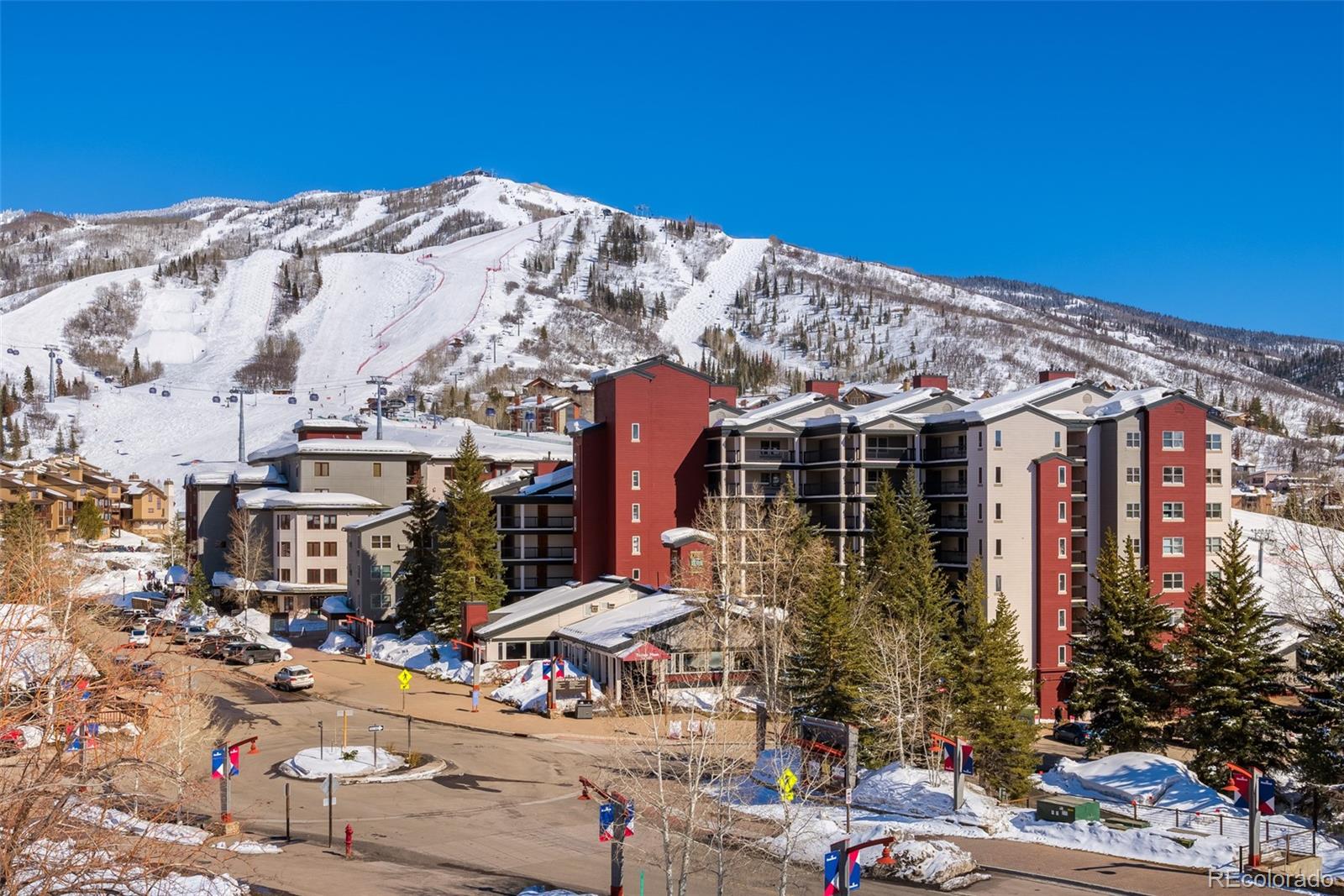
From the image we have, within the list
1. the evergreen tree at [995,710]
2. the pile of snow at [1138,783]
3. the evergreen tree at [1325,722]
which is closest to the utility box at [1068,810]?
the pile of snow at [1138,783]

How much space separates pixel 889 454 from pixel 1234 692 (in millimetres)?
29852

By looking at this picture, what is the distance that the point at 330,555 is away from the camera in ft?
265

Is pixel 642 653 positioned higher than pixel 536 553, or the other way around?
pixel 536 553

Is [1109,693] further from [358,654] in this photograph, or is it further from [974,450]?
[358,654]

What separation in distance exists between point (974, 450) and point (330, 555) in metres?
43.5

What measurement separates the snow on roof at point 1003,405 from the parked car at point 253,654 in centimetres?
3797

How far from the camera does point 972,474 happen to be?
63.1 m

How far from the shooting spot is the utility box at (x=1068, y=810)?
31250 mm

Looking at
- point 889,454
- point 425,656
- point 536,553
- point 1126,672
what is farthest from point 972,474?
point 425,656

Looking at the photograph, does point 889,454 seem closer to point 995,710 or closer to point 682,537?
point 682,537

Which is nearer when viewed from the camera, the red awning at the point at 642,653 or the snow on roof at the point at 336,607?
the red awning at the point at 642,653

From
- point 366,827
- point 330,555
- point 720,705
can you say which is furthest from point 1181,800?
point 330,555

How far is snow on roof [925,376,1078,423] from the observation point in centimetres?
6191

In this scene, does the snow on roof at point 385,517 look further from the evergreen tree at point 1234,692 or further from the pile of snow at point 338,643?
the evergreen tree at point 1234,692
